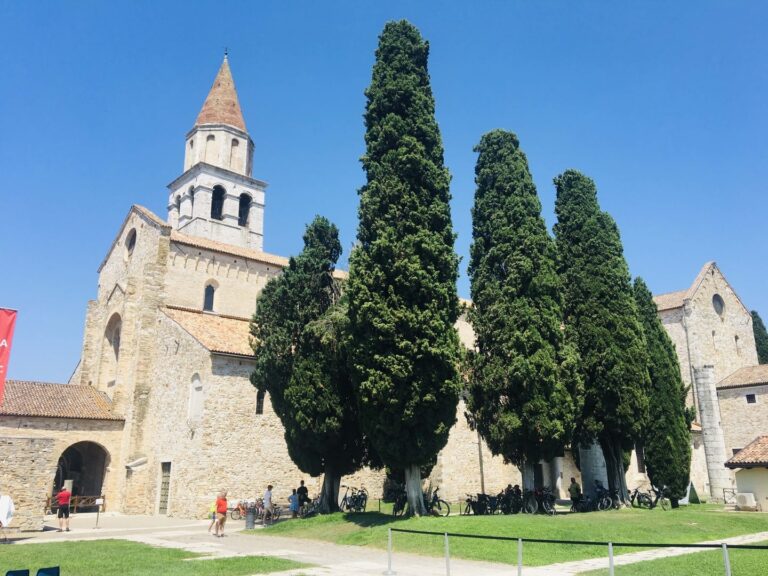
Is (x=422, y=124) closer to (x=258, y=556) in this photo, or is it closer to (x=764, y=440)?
(x=258, y=556)

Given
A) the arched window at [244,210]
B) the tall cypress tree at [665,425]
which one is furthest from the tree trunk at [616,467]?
the arched window at [244,210]

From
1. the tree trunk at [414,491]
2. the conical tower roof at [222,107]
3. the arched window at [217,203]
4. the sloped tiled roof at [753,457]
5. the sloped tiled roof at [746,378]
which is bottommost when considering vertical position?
the tree trunk at [414,491]

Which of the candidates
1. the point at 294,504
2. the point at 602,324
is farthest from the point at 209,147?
the point at 602,324

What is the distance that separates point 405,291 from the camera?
19.1 meters

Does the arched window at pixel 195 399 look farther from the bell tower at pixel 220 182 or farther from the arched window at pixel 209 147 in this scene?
the arched window at pixel 209 147

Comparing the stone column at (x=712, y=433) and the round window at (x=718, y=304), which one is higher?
the round window at (x=718, y=304)

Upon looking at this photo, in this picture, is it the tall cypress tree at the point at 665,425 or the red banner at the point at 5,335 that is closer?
the red banner at the point at 5,335

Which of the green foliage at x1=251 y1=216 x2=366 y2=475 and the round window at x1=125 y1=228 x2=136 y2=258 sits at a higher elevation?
the round window at x1=125 y1=228 x2=136 y2=258

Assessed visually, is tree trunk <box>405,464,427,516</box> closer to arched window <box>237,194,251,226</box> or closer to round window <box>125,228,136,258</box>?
round window <box>125,228,136,258</box>

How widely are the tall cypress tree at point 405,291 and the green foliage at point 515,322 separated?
3002mm

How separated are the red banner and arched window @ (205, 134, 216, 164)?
3830 centimetres

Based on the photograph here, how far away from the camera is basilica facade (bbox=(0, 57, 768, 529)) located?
2623 centimetres

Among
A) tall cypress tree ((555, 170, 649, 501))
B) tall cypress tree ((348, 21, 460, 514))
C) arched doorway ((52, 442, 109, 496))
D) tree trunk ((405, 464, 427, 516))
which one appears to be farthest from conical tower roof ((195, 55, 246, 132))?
tree trunk ((405, 464, 427, 516))

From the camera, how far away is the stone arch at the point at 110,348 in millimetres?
35812
